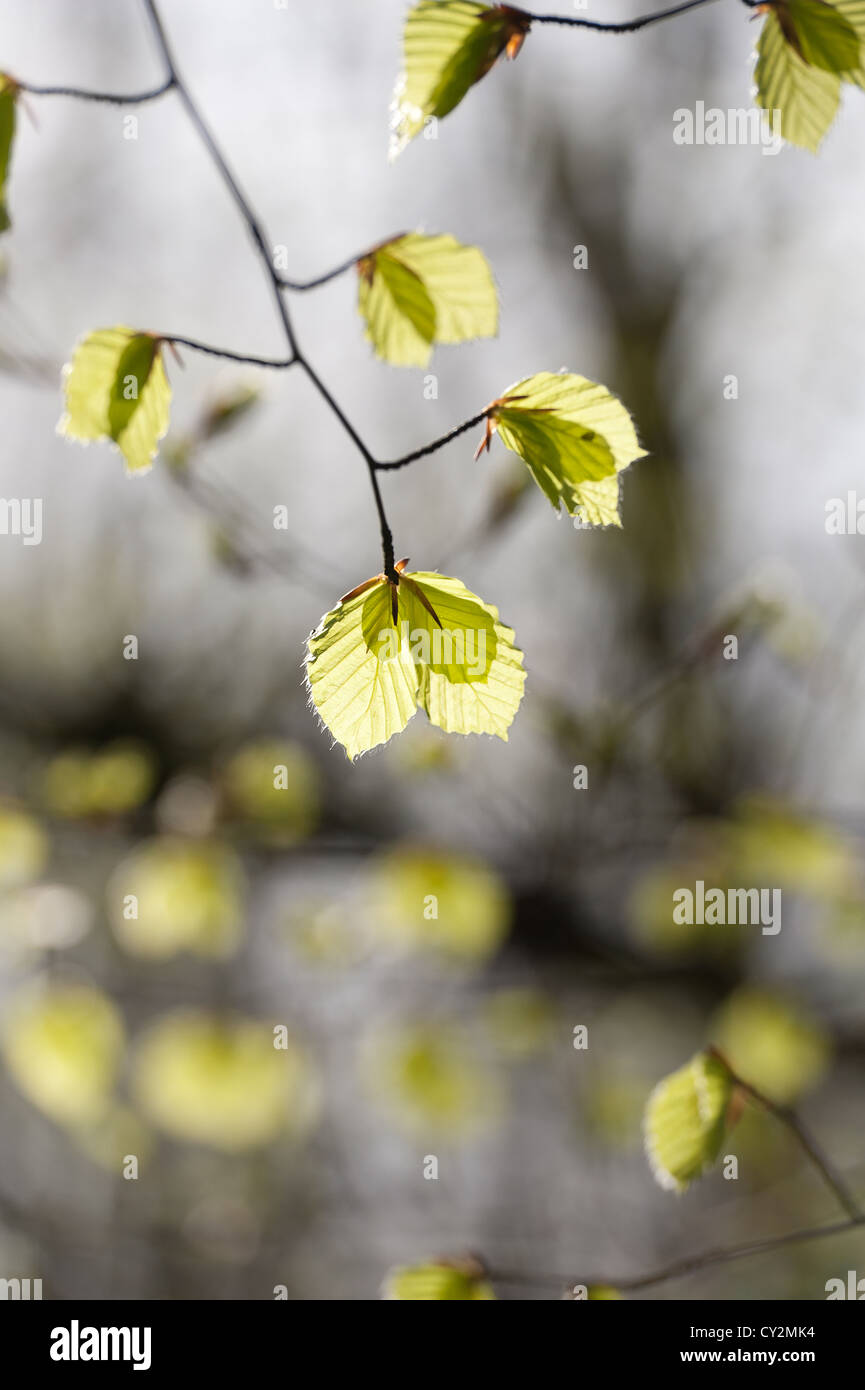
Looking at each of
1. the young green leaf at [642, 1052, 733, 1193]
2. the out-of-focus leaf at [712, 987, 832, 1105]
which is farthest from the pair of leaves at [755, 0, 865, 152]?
the out-of-focus leaf at [712, 987, 832, 1105]

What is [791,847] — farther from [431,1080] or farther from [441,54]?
[441,54]

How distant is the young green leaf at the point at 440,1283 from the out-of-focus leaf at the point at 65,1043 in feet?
3.37

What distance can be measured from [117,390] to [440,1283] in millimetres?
848

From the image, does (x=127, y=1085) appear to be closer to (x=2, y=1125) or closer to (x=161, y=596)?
(x=2, y=1125)

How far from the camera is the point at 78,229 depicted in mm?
3297

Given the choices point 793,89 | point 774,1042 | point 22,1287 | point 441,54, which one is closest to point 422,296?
point 441,54

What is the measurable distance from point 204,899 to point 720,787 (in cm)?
192

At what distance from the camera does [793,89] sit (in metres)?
0.60

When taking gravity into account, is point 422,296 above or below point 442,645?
above

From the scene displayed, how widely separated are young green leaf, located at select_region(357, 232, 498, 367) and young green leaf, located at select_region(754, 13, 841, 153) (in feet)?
0.72

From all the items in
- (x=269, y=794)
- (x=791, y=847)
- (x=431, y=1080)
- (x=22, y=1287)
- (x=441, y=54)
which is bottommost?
(x=22, y=1287)

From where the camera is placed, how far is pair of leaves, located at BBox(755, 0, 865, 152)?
0.57m
